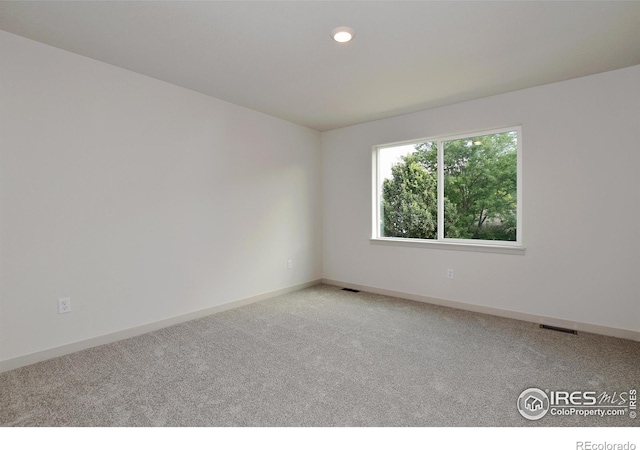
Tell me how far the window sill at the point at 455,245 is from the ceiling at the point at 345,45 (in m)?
1.67

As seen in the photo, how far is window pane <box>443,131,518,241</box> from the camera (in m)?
3.55

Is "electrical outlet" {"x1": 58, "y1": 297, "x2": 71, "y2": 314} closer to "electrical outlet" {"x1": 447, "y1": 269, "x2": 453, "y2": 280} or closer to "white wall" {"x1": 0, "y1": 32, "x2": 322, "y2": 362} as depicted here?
"white wall" {"x1": 0, "y1": 32, "x2": 322, "y2": 362}

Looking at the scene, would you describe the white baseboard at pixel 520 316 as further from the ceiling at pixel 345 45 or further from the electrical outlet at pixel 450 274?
the ceiling at pixel 345 45

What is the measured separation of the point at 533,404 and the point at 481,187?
8.05 feet

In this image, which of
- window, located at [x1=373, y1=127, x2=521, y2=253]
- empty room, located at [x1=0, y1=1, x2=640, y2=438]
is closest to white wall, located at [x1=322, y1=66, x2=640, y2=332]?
empty room, located at [x1=0, y1=1, x2=640, y2=438]

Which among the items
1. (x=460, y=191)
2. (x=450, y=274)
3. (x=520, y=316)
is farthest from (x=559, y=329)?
(x=460, y=191)

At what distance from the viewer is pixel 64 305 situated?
258 cm

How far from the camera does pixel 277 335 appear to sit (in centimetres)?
299

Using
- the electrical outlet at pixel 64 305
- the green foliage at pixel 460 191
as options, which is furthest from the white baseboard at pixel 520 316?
the electrical outlet at pixel 64 305

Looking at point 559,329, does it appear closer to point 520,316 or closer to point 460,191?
point 520,316

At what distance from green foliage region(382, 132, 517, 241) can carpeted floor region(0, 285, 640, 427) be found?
1.14 m
